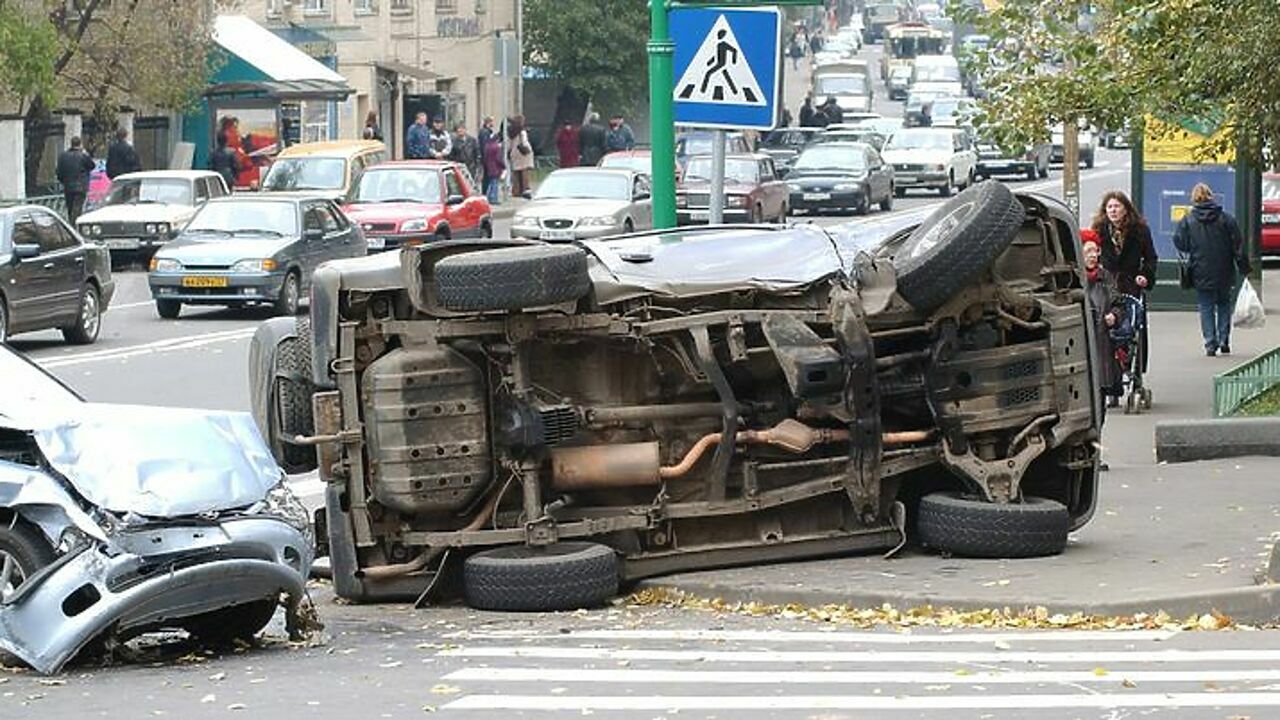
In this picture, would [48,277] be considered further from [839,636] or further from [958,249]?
[839,636]

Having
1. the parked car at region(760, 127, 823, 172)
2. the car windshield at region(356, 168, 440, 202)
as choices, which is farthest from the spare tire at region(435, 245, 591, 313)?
the parked car at region(760, 127, 823, 172)

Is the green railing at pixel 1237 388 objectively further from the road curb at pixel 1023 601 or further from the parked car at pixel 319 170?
the parked car at pixel 319 170

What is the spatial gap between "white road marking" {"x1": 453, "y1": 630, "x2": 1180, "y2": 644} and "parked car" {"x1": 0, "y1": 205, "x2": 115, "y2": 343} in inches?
624

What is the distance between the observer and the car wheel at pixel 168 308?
1201 inches

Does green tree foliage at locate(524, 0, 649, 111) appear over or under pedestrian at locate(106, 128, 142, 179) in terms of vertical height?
over

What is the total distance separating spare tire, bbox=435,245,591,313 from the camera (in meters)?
10.9

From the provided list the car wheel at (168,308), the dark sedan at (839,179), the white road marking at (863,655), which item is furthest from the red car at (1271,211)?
the white road marking at (863,655)

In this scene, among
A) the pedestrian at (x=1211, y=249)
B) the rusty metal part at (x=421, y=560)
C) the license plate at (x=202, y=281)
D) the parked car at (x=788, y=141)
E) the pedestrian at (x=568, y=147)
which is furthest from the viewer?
the parked car at (x=788, y=141)

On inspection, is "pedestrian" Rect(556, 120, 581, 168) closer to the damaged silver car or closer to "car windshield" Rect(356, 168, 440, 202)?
"car windshield" Rect(356, 168, 440, 202)

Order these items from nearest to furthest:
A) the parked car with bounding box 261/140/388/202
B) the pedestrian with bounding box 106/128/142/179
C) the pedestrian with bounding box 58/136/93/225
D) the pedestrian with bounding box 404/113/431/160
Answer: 1. the parked car with bounding box 261/140/388/202
2. the pedestrian with bounding box 58/136/93/225
3. the pedestrian with bounding box 106/128/142/179
4. the pedestrian with bounding box 404/113/431/160

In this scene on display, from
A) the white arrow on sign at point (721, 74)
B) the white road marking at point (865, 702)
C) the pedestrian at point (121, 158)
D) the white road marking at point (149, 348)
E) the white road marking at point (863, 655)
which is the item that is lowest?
the white road marking at point (149, 348)

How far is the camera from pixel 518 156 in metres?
55.5

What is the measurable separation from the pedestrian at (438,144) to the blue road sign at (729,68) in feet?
113

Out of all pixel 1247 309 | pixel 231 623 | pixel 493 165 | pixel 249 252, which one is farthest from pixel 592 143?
pixel 231 623
